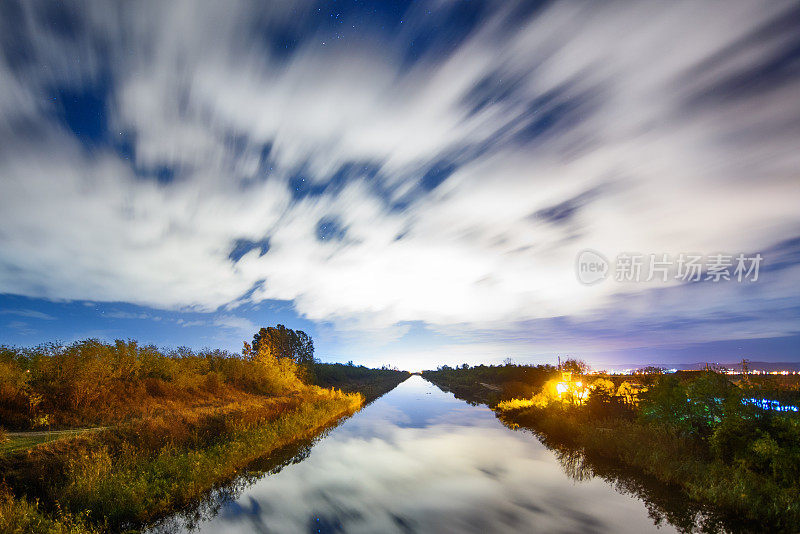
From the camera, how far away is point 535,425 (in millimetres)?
26172

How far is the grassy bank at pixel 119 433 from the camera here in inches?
392

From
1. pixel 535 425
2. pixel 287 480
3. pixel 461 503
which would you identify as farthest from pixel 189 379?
pixel 535 425

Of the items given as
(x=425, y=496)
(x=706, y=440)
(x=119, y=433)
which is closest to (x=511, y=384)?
(x=706, y=440)

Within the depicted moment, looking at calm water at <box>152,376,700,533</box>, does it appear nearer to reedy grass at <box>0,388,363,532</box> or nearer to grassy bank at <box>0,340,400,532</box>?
reedy grass at <box>0,388,363,532</box>

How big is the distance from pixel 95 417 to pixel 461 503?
17.6 metres

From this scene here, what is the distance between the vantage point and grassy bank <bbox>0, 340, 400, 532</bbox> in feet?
32.7

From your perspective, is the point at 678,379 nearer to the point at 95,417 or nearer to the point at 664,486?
the point at 664,486

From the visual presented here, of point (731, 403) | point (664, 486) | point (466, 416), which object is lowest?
point (466, 416)

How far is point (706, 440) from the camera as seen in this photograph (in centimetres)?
1524

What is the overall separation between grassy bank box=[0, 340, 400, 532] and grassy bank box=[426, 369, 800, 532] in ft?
55.0

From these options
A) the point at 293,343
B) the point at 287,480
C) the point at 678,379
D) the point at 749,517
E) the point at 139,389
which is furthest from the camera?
the point at 293,343

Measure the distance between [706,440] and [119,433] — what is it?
80.7 feet

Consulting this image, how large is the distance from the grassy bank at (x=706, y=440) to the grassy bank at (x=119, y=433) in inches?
660

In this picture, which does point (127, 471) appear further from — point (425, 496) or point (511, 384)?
point (511, 384)
